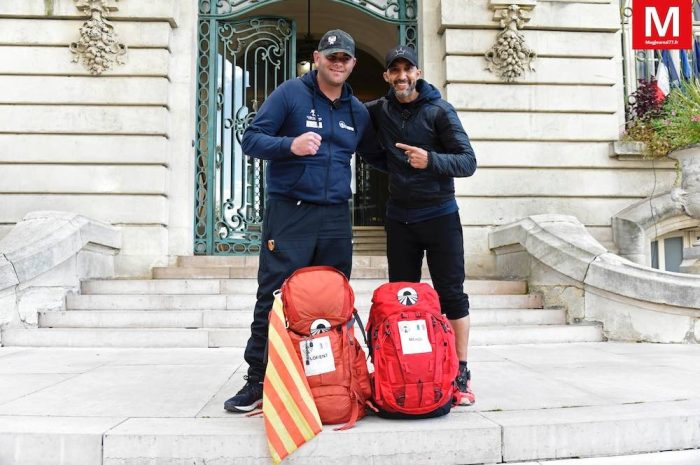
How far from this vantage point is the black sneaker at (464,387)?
10.8 feet

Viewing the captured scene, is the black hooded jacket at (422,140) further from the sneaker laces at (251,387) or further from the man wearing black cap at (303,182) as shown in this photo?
the sneaker laces at (251,387)

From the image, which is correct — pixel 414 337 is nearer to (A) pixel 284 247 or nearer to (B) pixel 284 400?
(B) pixel 284 400

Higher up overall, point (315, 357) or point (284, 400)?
point (315, 357)

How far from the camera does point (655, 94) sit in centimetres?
880

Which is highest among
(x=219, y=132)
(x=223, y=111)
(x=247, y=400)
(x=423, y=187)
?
(x=223, y=111)

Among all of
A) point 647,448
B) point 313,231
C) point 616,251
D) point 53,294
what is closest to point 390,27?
point 616,251

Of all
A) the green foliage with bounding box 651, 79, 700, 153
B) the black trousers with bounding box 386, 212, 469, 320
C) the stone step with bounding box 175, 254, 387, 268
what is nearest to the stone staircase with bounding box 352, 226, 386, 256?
the stone step with bounding box 175, 254, 387, 268

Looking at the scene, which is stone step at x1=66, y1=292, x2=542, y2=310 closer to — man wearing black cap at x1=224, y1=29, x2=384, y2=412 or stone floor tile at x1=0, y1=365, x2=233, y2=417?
stone floor tile at x1=0, y1=365, x2=233, y2=417

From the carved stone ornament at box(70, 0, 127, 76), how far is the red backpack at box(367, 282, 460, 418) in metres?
6.50

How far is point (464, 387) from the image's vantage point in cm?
341

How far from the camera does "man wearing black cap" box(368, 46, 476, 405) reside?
3359 millimetres

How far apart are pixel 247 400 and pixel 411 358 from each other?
3.12ft

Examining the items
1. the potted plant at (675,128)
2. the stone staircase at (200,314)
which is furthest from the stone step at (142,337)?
the potted plant at (675,128)

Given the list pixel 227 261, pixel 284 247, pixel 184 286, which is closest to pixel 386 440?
pixel 284 247
